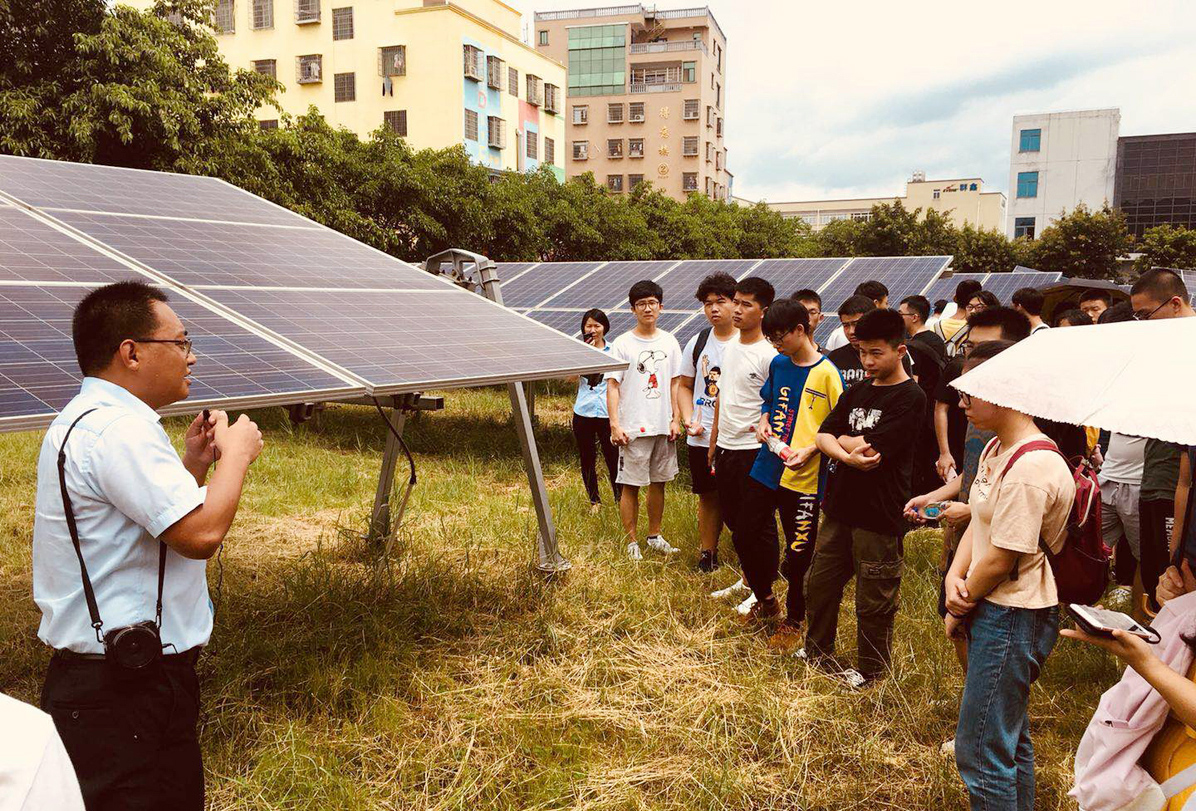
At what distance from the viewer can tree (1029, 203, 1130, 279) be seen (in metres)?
31.9

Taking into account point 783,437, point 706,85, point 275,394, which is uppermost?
point 706,85

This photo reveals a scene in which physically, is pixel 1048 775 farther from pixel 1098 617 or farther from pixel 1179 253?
pixel 1179 253

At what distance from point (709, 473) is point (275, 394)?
3519 mm

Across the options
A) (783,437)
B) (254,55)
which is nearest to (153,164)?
(783,437)

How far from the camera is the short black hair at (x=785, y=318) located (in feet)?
15.0

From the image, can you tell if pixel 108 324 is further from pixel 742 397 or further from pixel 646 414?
pixel 646 414

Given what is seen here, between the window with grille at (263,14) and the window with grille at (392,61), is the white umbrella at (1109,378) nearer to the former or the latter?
the window with grille at (392,61)

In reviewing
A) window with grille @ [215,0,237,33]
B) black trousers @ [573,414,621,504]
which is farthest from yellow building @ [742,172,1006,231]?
black trousers @ [573,414,621,504]

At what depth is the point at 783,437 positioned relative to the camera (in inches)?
189

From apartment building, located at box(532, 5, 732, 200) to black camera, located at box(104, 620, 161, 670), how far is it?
6814 cm

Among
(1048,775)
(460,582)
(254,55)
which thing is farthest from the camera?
(254,55)

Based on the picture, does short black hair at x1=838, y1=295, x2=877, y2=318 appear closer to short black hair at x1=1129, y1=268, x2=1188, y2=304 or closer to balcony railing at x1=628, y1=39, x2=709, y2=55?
short black hair at x1=1129, y1=268, x2=1188, y2=304

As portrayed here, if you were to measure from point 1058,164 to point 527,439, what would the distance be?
75.1m

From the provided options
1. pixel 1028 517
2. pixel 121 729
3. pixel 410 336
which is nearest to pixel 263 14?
pixel 410 336
